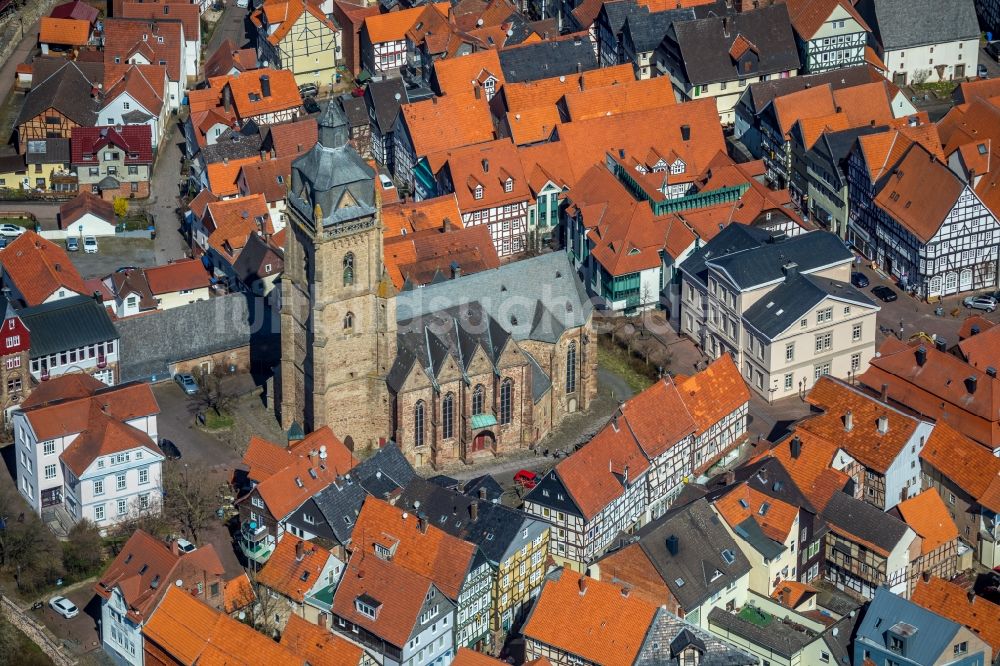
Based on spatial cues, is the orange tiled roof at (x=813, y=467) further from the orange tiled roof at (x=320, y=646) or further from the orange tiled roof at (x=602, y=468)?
the orange tiled roof at (x=320, y=646)

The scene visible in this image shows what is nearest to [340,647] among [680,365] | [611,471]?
[611,471]

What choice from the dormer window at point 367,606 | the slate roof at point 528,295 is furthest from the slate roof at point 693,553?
the slate roof at point 528,295

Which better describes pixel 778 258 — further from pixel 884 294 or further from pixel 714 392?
pixel 714 392

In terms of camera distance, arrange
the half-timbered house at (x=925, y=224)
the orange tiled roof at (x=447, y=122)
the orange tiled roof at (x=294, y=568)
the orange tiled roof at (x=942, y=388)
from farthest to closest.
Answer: the orange tiled roof at (x=447, y=122) → the half-timbered house at (x=925, y=224) → the orange tiled roof at (x=942, y=388) → the orange tiled roof at (x=294, y=568)

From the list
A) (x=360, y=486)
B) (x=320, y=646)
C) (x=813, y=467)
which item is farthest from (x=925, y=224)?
(x=320, y=646)

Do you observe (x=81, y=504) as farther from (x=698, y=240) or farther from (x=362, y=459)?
(x=698, y=240)
